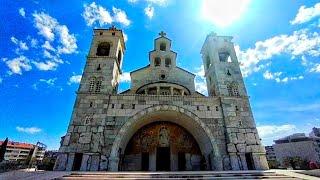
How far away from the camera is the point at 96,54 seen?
841 inches

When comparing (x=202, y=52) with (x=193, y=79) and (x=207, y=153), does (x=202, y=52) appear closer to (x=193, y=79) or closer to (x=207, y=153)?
(x=193, y=79)

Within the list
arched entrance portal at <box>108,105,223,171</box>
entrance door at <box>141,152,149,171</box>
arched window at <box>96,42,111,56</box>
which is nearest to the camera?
arched entrance portal at <box>108,105,223,171</box>

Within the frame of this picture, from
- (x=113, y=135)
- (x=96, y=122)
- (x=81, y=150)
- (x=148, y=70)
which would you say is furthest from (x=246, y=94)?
(x=81, y=150)

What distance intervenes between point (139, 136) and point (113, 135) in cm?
376

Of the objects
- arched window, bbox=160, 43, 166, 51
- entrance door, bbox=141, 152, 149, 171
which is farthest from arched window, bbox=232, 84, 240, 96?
arched window, bbox=160, 43, 166, 51

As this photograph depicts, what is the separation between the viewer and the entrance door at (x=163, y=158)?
60.3 ft

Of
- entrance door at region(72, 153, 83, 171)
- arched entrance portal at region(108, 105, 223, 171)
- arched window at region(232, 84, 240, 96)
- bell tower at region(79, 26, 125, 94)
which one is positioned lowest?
entrance door at region(72, 153, 83, 171)

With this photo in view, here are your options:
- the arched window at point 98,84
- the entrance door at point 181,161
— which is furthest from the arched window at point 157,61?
the entrance door at point 181,161

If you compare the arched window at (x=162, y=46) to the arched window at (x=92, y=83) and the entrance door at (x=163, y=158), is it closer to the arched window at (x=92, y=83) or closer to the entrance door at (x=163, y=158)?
the arched window at (x=92, y=83)

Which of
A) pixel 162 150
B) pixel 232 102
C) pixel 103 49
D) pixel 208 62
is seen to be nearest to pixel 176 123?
pixel 162 150

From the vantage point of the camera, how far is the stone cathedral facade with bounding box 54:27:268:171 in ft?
51.1

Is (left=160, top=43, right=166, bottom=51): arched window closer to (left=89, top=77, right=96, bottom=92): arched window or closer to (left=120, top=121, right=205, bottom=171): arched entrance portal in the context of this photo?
(left=89, top=77, right=96, bottom=92): arched window

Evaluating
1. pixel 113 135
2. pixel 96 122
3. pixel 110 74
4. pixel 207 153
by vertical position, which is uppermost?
pixel 110 74

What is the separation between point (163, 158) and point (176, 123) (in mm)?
3711
